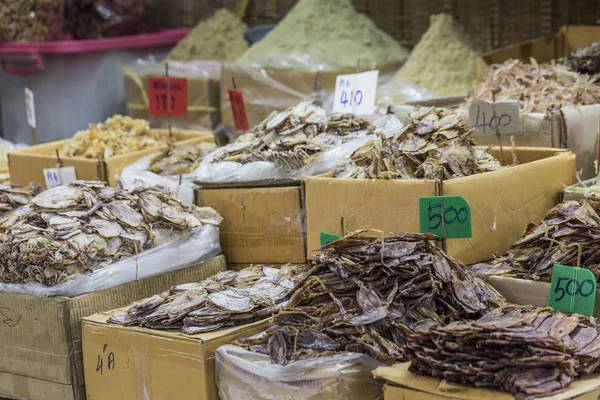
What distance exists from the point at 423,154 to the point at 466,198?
0.22m

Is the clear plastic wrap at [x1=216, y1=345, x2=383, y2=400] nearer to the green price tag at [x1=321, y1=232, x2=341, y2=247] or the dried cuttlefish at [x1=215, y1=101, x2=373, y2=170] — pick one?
the green price tag at [x1=321, y1=232, x2=341, y2=247]

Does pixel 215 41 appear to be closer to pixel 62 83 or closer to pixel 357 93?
pixel 62 83

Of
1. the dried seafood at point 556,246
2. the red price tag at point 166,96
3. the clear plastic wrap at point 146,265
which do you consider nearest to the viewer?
the dried seafood at point 556,246

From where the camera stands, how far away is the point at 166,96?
361cm

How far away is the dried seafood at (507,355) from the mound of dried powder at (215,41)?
3259 mm

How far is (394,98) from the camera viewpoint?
3678mm

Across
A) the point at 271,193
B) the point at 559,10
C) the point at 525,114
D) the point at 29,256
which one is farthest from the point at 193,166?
the point at 559,10

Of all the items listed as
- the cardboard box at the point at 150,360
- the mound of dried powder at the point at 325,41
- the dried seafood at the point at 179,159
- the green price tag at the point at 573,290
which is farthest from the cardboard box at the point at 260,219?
the mound of dried powder at the point at 325,41

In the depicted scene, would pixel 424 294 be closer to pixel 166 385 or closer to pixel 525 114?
pixel 166 385

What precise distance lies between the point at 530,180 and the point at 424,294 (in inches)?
25.5

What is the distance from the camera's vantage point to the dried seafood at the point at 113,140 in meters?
3.39

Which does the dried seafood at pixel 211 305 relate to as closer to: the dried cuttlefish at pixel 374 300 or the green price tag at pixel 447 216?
the dried cuttlefish at pixel 374 300

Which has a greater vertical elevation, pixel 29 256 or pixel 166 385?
pixel 29 256

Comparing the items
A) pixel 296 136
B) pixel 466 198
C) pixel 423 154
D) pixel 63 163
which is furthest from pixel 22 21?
pixel 466 198
